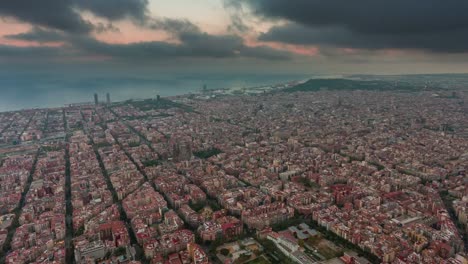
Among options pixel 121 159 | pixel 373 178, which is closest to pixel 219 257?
pixel 373 178

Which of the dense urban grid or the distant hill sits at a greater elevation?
the distant hill

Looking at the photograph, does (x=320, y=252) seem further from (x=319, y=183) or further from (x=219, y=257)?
(x=319, y=183)

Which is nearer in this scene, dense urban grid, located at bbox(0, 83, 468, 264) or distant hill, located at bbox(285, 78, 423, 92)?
dense urban grid, located at bbox(0, 83, 468, 264)

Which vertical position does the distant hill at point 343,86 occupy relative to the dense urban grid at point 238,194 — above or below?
above

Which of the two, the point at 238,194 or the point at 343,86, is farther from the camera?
the point at 343,86

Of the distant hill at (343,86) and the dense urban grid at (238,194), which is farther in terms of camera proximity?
the distant hill at (343,86)

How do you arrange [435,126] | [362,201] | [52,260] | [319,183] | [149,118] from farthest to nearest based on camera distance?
1. [149,118]
2. [435,126]
3. [319,183]
4. [362,201]
5. [52,260]

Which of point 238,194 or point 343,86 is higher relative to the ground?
point 343,86

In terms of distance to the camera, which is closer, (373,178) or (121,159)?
(373,178)
